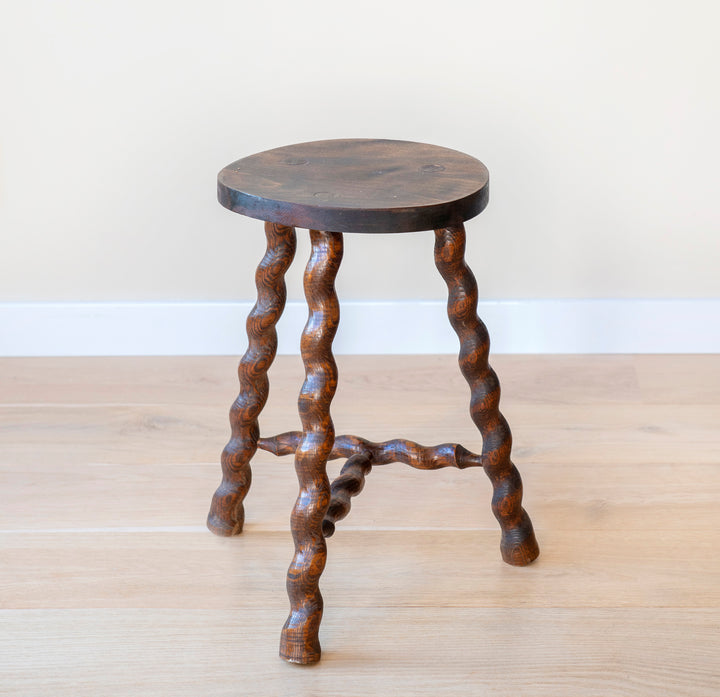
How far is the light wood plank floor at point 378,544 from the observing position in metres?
1.14

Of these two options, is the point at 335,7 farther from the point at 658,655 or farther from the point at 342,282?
the point at 658,655

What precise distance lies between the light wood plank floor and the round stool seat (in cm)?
54

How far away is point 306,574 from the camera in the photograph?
A: 3.71ft

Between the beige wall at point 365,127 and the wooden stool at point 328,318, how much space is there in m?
0.53

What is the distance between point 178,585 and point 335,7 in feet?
3.58

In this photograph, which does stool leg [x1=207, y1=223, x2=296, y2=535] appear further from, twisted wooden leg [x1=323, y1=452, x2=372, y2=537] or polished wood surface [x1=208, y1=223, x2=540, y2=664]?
twisted wooden leg [x1=323, y1=452, x2=372, y2=537]

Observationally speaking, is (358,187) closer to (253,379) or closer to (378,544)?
(253,379)

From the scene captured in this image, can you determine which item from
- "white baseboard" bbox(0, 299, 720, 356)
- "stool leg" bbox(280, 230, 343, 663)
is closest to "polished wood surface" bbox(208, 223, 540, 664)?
"stool leg" bbox(280, 230, 343, 663)

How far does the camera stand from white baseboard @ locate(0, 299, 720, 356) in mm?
1964

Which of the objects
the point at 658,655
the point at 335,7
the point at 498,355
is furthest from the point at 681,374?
the point at 335,7

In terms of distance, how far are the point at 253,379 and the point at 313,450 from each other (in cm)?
23

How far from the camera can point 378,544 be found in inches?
54.6

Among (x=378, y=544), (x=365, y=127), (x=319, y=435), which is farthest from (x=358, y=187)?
(x=365, y=127)

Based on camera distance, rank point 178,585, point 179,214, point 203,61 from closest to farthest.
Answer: point 178,585, point 203,61, point 179,214
